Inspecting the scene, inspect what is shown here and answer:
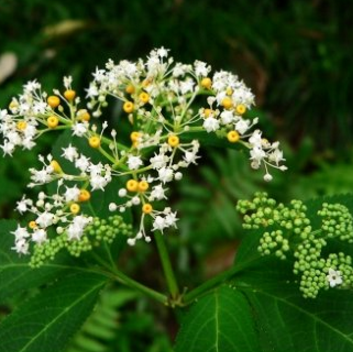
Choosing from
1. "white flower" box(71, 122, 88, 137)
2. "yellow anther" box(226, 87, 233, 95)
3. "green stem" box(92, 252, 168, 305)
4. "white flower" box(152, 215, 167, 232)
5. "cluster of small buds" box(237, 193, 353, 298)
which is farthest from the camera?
"green stem" box(92, 252, 168, 305)

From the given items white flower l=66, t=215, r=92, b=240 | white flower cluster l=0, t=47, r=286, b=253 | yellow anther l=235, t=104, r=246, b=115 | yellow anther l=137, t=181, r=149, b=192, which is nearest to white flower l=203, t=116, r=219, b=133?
white flower cluster l=0, t=47, r=286, b=253

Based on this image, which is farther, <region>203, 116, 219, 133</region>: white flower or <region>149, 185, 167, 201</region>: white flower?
<region>203, 116, 219, 133</region>: white flower

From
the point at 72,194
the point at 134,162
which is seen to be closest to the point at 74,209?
the point at 72,194

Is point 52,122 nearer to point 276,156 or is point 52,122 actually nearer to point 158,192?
point 158,192

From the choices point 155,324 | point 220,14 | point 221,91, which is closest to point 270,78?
point 220,14

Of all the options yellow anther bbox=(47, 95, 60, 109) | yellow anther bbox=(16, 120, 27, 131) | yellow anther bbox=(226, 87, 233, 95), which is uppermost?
yellow anther bbox=(226, 87, 233, 95)

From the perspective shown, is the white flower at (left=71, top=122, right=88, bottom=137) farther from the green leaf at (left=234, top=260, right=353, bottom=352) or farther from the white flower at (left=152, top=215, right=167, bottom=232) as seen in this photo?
the green leaf at (left=234, top=260, right=353, bottom=352)

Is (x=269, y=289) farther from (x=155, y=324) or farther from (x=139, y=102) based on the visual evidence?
(x=155, y=324)
